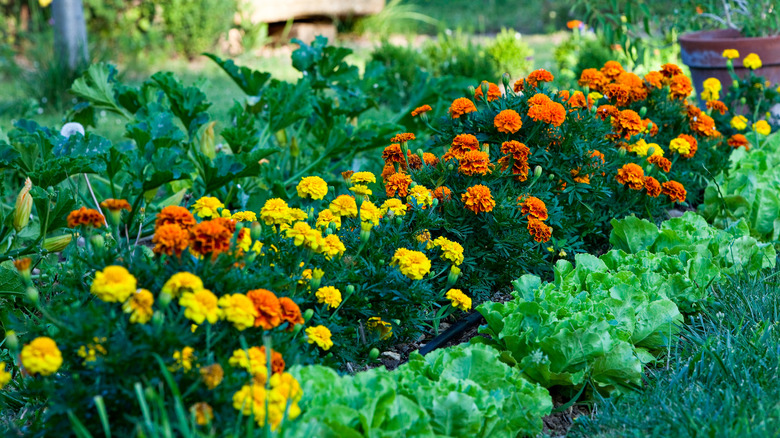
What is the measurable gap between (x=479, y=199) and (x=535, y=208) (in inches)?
8.8

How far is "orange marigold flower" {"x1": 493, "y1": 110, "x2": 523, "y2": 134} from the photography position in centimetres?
275

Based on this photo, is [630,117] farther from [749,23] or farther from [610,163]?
[749,23]

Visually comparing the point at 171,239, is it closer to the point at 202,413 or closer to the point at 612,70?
the point at 202,413

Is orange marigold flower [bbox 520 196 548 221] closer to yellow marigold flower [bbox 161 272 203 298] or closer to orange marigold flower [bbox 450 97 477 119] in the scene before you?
orange marigold flower [bbox 450 97 477 119]

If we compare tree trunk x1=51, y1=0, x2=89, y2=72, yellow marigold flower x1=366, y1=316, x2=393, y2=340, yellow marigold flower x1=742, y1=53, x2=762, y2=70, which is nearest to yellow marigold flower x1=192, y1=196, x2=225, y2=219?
yellow marigold flower x1=366, y1=316, x2=393, y2=340

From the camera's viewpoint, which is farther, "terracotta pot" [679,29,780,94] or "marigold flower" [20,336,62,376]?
"terracotta pot" [679,29,780,94]

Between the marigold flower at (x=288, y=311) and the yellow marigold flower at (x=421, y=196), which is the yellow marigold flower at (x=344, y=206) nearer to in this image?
the yellow marigold flower at (x=421, y=196)

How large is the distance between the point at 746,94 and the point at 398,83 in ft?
10.1

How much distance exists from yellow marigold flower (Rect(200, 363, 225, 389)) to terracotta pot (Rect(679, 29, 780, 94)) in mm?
4147

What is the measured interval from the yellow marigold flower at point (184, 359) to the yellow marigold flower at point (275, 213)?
69 cm

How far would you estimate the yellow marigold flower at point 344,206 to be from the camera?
2.44 metres

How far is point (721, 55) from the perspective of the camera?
15.1ft

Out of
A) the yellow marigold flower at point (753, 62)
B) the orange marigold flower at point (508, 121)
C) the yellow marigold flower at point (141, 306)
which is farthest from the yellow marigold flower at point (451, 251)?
the yellow marigold flower at point (753, 62)

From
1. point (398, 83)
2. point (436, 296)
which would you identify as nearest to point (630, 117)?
point (436, 296)
